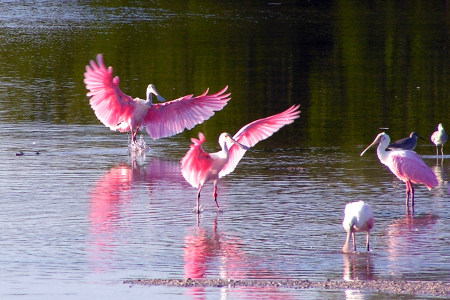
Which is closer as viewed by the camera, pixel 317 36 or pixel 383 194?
pixel 383 194

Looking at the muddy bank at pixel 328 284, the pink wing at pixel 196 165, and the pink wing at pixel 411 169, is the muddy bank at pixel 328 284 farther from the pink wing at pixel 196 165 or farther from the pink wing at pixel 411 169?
the pink wing at pixel 411 169

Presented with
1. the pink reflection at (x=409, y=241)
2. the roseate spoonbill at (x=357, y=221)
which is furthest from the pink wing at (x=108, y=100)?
the roseate spoonbill at (x=357, y=221)

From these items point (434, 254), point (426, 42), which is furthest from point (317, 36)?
point (434, 254)

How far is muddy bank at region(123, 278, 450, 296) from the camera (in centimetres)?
750

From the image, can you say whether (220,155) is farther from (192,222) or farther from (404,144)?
(404,144)

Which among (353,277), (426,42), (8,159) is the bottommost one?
(353,277)

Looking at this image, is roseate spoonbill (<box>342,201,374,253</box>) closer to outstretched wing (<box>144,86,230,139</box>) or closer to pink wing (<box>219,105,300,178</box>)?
pink wing (<box>219,105,300,178</box>)

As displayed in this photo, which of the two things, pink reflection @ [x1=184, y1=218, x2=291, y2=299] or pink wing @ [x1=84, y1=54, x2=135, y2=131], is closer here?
pink reflection @ [x1=184, y1=218, x2=291, y2=299]

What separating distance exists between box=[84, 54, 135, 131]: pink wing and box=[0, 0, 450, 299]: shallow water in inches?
18.3

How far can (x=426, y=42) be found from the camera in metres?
31.4

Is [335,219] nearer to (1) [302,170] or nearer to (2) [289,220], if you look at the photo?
(2) [289,220]

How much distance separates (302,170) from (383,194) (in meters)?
1.71

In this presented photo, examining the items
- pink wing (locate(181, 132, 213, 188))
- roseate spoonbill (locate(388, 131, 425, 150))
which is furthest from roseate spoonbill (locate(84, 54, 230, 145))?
pink wing (locate(181, 132, 213, 188))

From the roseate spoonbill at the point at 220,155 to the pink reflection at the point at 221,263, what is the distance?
1002mm
